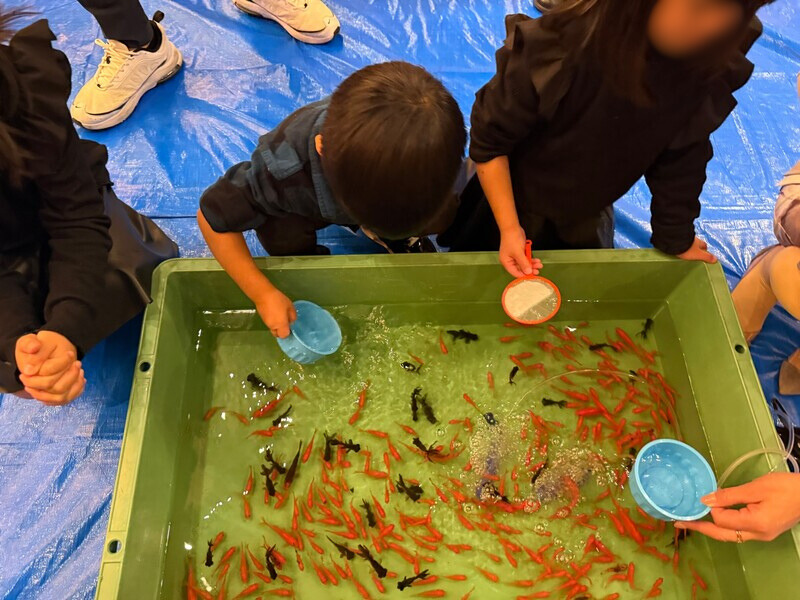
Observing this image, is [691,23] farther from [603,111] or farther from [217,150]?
[217,150]

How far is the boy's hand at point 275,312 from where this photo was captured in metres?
1.63

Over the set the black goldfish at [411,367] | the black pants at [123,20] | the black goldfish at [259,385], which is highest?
the black pants at [123,20]

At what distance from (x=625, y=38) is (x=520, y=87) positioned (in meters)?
0.33

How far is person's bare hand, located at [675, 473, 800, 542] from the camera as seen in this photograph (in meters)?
1.34

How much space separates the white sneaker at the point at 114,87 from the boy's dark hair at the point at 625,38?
188 centimetres

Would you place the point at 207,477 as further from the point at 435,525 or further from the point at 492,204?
the point at 492,204

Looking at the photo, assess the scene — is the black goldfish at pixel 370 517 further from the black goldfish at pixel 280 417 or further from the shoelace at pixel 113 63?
the shoelace at pixel 113 63

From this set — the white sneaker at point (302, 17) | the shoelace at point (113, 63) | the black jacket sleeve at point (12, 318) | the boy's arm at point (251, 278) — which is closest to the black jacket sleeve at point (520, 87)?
the boy's arm at point (251, 278)

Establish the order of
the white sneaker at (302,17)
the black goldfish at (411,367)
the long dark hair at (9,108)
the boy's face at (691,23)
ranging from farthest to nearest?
the white sneaker at (302,17) → the black goldfish at (411,367) → the long dark hair at (9,108) → the boy's face at (691,23)

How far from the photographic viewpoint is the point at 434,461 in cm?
178

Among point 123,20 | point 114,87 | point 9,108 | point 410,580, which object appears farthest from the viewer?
point 114,87

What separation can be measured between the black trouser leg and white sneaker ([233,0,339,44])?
1.25 metres

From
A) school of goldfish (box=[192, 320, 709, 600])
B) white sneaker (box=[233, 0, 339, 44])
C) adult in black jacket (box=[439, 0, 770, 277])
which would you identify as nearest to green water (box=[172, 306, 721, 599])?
school of goldfish (box=[192, 320, 709, 600])

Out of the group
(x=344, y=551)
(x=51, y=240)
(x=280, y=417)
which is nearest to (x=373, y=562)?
(x=344, y=551)
